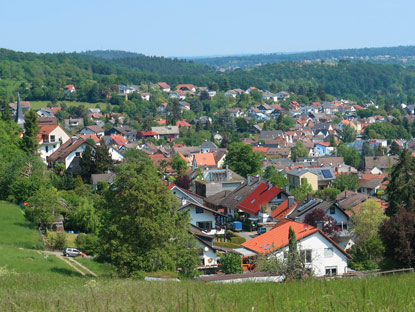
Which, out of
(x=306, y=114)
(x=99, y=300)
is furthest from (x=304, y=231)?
(x=306, y=114)

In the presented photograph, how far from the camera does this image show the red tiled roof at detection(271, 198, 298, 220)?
32.9 meters

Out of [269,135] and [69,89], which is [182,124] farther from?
[69,89]

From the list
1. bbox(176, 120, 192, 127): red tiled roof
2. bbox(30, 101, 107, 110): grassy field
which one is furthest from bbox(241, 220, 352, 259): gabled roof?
bbox(30, 101, 107, 110): grassy field

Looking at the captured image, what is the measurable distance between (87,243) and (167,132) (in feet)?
215

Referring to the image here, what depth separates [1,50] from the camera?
172m

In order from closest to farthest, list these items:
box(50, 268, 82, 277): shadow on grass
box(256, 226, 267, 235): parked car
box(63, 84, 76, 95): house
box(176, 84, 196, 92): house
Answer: box(50, 268, 82, 277): shadow on grass, box(256, 226, 267, 235): parked car, box(63, 84, 76, 95): house, box(176, 84, 196, 92): house

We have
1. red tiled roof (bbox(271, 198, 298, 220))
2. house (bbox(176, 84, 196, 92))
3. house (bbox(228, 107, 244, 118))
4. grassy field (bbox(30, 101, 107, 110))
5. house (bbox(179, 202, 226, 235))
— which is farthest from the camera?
house (bbox(176, 84, 196, 92))

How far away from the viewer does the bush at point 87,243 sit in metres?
23.9

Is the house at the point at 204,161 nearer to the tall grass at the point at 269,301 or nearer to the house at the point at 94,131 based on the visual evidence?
the house at the point at 94,131

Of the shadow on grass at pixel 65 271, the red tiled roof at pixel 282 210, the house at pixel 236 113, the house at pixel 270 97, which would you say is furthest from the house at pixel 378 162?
the house at pixel 270 97

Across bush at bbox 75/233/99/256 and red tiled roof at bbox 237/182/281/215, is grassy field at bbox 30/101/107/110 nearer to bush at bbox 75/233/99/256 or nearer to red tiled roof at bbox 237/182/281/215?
red tiled roof at bbox 237/182/281/215

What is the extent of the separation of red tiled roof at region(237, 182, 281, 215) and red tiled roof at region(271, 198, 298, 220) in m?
0.81

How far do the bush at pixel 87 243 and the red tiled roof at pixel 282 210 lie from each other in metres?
11.5

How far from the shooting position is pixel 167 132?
89.4 m
